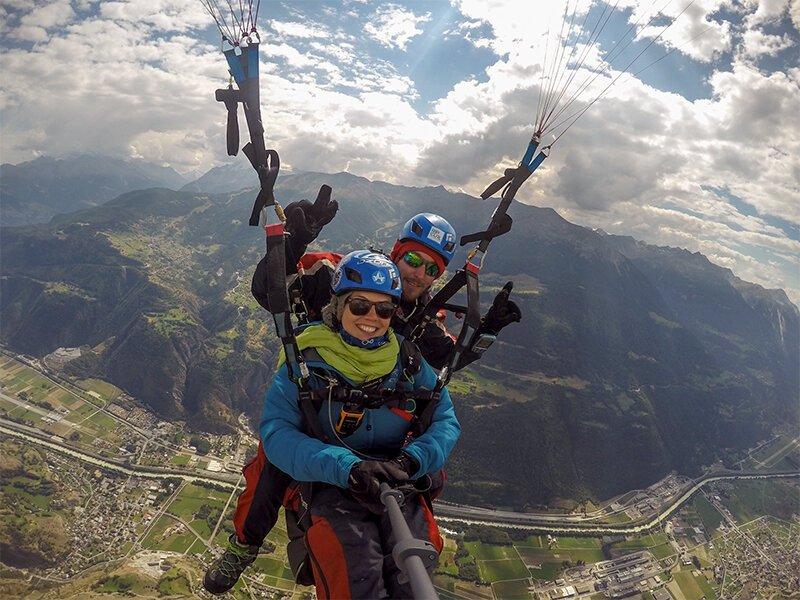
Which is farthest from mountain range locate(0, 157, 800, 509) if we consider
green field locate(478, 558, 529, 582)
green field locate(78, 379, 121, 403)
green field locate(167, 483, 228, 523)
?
green field locate(167, 483, 228, 523)

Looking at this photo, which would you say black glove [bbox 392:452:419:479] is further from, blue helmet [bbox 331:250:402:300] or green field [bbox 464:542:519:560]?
green field [bbox 464:542:519:560]

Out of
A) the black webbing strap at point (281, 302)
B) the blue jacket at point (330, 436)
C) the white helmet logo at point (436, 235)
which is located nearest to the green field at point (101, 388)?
the white helmet logo at point (436, 235)

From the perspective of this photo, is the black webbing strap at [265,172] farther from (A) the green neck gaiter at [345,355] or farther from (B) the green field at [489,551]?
(B) the green field at [489,551]

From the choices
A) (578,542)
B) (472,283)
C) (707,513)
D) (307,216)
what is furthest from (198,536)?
(707,513)

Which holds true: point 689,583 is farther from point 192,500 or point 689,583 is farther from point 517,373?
point 192,500

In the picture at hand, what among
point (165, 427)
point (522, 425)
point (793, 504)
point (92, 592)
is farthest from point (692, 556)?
point (165, 427)

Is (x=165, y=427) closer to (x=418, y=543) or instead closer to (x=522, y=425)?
(x=522, y=425)
